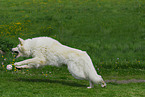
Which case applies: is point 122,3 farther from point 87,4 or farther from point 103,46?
point 103,46

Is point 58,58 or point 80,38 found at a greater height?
point 80,38

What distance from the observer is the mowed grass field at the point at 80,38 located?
23.6 feet

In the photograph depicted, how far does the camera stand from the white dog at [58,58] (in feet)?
23.2

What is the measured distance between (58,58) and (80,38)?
33.9 feet

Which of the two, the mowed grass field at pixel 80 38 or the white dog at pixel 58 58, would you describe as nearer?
the white dog at pixel 58 58

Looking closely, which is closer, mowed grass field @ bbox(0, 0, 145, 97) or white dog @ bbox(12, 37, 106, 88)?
white dog @ bbox(12, 37, 106, 88)

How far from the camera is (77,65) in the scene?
712cm

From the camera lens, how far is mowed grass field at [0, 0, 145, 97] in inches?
283

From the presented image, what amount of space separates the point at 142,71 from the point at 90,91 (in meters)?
6.42

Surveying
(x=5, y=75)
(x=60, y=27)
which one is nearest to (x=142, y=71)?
(x=5, y=75)

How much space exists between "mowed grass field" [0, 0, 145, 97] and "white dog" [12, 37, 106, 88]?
1.67ft

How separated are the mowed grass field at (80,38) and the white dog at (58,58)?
1.67 feet

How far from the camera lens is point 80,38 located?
17.6 metres

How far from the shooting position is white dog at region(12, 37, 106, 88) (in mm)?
7057
